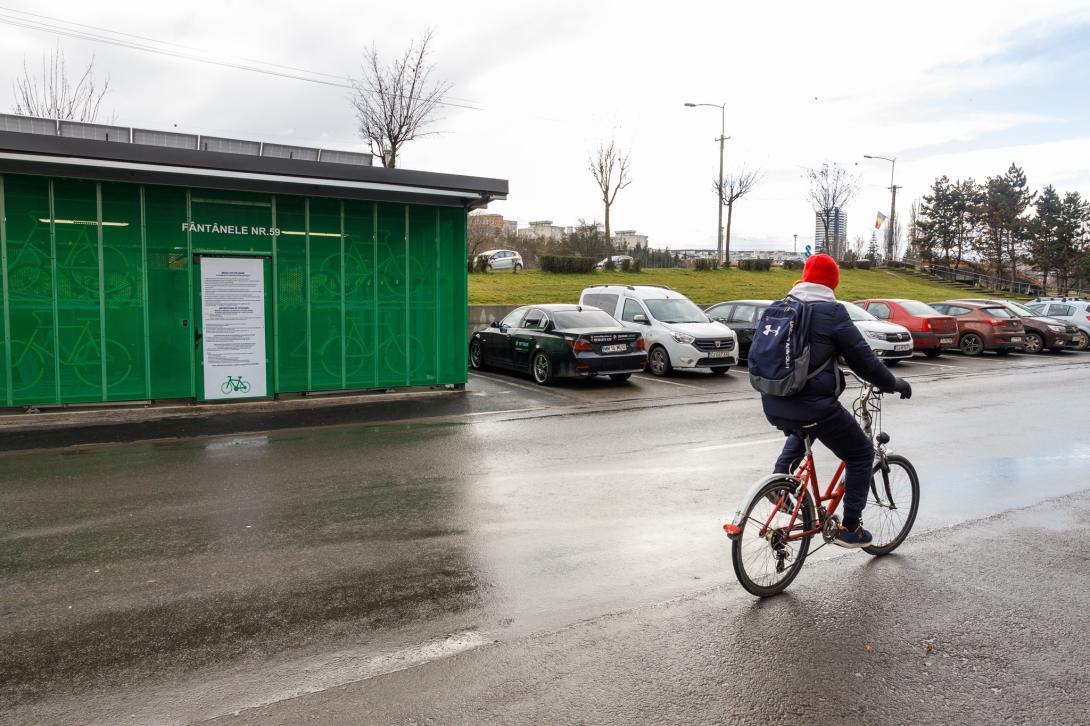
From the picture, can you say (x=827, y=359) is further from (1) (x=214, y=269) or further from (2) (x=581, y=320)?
(2) (x=581, y=320)

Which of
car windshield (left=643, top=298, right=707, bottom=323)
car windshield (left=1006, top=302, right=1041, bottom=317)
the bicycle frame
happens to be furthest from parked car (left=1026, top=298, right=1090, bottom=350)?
the bicycle frame

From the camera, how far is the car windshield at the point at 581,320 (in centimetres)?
1550

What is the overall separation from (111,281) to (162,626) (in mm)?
9018

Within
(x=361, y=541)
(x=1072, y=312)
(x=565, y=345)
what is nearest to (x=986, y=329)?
(x=1072, y=312)

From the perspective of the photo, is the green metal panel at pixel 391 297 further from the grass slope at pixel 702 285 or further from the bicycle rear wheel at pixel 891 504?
the grass slope at pixel 702 285

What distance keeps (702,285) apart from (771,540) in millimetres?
34746

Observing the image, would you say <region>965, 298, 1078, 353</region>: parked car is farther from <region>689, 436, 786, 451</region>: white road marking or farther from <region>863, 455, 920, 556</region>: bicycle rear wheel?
<region>863, 455, 920, 556</region>: bicycle rear wheel

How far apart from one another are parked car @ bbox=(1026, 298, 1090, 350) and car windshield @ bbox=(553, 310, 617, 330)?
64.1 feet

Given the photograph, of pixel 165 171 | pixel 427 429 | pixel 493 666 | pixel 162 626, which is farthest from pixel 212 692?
pixel 165 171

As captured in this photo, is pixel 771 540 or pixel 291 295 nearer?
pixel 771 540

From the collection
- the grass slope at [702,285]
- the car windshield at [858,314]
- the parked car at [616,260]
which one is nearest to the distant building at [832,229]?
the grass slope at [702,285]

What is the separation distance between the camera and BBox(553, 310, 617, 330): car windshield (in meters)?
15.5

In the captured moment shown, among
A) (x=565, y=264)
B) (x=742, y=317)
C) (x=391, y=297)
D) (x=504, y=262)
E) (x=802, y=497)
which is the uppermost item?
(x=504, y=262)

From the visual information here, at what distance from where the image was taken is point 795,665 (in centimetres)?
390
